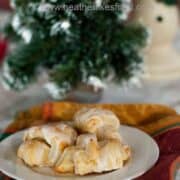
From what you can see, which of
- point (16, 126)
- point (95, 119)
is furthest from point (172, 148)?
point (16, 126)

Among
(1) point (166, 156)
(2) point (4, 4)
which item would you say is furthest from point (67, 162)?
(2) point (4, 4)

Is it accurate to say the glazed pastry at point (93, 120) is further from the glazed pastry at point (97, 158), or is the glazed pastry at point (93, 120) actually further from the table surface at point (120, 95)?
the table surface at point (120, 95)

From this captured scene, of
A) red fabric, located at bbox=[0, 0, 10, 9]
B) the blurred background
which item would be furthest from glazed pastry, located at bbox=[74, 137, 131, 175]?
red fabric, located at bbox=[0, 0, 10, 9]

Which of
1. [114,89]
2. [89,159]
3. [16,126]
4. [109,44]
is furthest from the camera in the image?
[114,89]

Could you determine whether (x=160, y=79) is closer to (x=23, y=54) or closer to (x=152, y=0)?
(x=152, y=0)

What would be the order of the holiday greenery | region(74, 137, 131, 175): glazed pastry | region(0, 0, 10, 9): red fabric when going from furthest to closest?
1. region(0, 0, 10, 9): red fabric
2. the holiday greenery
3. region(74, 137, 131, 175): glazed pastry

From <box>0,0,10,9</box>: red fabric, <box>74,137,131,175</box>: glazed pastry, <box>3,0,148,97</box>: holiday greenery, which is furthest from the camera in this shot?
<box>0,0,10,9</box>: red fabric

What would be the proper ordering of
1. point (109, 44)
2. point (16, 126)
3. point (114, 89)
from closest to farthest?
point (16, 126)
point (109, 44)
point (114, 89)

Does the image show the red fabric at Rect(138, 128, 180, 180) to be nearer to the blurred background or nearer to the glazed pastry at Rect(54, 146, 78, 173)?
the glazed pastry at Rect(54, 146, 78, 173)
